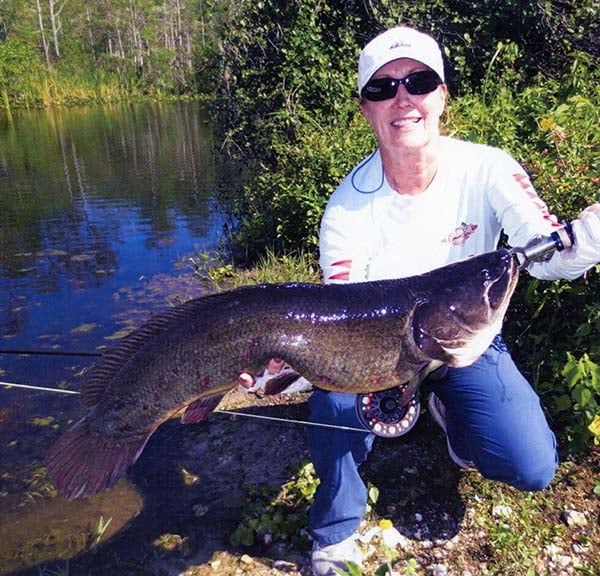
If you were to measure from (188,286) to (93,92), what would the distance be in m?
34.8

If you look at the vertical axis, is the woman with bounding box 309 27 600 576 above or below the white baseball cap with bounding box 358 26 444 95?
below

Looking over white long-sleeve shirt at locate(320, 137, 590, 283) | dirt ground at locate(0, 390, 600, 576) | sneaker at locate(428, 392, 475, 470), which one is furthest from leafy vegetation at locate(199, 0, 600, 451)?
dirt ground at locate(0, 390, 600, 576)

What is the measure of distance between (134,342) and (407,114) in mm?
1733

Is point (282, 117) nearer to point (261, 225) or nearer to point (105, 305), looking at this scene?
point (261, 225)

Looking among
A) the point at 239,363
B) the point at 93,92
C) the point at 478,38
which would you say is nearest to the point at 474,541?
the point at 239,363

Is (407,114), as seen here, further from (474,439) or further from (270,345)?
(474,439)

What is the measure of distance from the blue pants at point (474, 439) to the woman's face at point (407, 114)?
3.69 ft

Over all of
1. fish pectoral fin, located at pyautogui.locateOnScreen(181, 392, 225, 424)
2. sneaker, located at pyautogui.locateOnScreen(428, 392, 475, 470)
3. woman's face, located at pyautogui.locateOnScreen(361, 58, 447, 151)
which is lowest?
sneaker, located at pyautogui.locateOnScreen(428, 392, 475, 470)

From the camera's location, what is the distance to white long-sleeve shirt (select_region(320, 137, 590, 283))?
2.83 meters

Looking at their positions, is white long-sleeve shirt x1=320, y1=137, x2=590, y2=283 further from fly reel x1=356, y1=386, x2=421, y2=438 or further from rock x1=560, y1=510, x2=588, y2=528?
rock x1=560, y1=510, x2=588, y2=528

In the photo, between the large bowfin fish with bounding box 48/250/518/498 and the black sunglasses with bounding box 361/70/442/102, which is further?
the black sunglasses with bounding box 361/70/442/102

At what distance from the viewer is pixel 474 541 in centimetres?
267

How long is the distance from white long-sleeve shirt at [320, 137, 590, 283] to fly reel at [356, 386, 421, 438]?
2.02 ft

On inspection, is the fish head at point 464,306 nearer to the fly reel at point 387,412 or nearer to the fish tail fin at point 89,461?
the fly reel at point 387,412
